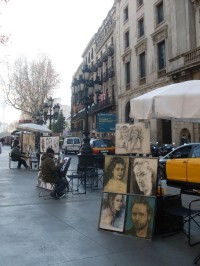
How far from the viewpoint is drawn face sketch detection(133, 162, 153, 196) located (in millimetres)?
5621

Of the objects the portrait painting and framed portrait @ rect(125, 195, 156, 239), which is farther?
the portrait painting

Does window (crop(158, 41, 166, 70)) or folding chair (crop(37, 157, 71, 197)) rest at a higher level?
window (crop(158, 41, 166, 70))

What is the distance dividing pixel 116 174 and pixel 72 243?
4.63 ft

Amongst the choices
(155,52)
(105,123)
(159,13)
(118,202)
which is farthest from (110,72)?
(118,202)

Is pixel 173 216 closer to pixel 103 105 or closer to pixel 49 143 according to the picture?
pixel 49 143

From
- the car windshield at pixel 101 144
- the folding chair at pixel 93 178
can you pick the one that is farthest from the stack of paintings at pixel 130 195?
the car windshield at pixel 101 144

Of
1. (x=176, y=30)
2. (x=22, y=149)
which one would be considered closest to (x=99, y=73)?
(x=176, y=30)

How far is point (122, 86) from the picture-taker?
33.8 meters

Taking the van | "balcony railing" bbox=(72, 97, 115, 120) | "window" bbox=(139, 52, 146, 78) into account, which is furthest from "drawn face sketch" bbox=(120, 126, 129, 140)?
"balcony railing" bbox=(72, 97, 115, 120)

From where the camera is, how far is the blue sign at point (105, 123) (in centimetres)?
3178

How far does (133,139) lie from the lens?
20.2 ft

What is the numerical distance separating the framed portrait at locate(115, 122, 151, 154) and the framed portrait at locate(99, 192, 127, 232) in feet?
2.73

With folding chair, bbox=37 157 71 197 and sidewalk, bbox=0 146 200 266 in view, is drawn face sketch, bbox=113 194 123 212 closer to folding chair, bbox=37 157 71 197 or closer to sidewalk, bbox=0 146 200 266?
sidewalk, bbox=0 146 200 266

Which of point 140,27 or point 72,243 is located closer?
point 72,243
